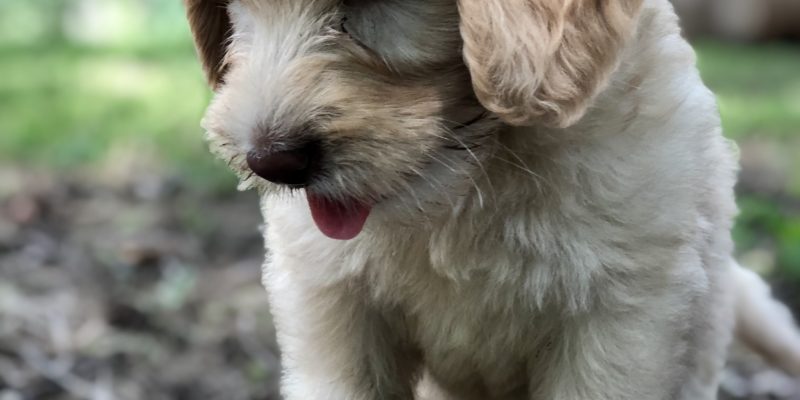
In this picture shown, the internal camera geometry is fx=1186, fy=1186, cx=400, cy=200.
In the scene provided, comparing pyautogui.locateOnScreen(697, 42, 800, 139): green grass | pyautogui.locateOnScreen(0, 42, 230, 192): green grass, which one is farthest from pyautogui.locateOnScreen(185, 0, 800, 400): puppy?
pyautogui.locateOnScreen(697, 42, 800, 139): green grass

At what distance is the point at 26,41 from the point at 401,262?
11.8 meters

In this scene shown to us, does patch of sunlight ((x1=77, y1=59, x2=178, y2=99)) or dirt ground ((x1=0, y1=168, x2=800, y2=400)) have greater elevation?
dirt ground ((x1=0, y1=168, x2=800, y2=400))

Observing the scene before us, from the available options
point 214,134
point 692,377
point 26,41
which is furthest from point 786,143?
point 26,41

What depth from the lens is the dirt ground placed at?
4.45 m

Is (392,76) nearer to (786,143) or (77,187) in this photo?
(77,187)

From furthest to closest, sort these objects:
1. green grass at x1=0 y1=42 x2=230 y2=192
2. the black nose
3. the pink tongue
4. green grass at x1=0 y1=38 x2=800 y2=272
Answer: green grass at x1=0 y1=42 x2=230 y2=192 < green grass at x1=0 y1=38 x2=800 y2=272 < the pink tongue < the black nose

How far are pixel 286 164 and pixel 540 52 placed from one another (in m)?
0.54

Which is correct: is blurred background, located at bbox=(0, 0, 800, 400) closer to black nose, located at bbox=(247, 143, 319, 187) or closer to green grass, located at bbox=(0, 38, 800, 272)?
green grass, located at bbox=(0, 38, 800, 272)

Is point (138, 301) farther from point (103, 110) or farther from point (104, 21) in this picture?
point (104, 21)

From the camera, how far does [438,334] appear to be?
116 inches

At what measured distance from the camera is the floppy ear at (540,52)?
90.4 inches

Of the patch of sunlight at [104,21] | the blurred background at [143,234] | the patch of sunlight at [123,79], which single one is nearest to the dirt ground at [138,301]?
the blurred background at [143,234]

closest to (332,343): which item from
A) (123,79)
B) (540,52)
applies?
(540,52)

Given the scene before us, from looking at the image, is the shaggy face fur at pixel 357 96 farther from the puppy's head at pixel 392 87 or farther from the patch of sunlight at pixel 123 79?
the patch of sunlight at pixel 123 79
